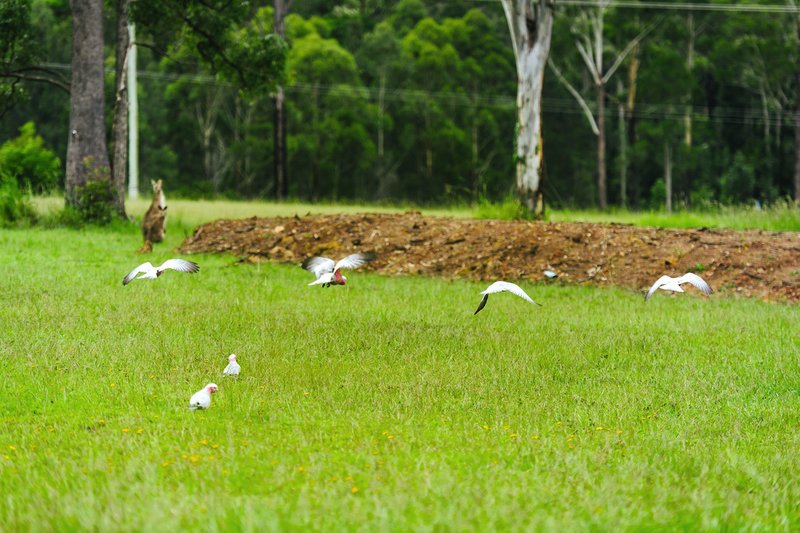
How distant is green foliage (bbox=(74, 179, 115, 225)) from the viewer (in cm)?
1964

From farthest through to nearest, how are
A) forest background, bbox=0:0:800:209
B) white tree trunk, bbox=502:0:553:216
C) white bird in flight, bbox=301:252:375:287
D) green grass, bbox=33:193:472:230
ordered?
forest background, bbox=0:0:800:209 → green grass, bbox=33:193:472:230 → white tree trunk, bbox=502:0:553:216 → white bird in flight, bbox=301:252:375:287

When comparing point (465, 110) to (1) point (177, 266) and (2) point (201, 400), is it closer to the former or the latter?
(1) point (177, 266)

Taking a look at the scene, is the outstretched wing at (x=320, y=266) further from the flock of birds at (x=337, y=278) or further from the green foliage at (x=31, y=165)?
the green foliage at (x=31, y=165)

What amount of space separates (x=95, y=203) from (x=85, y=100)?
7.25 ft

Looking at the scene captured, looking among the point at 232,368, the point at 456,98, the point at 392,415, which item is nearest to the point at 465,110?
the point at 456,98

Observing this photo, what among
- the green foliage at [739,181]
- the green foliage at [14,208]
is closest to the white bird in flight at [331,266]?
the green foliage at [14,208]

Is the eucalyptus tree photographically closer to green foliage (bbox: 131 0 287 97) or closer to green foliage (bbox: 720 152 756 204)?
green foliage (bbox: 720 152 756 204)

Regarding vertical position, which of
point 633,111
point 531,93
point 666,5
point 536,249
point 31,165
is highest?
point 666,5

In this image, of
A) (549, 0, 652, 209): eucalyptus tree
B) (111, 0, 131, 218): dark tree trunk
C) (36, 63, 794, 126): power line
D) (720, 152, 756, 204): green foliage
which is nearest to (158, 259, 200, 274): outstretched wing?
(111, 0, 131, 218): dark tree trunk

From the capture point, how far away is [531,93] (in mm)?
18312

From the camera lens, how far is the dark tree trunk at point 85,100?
1986 centimetres

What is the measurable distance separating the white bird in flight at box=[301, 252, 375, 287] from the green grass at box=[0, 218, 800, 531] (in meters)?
0.49

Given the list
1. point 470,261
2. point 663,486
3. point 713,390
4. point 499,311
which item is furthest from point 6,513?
point 470,261

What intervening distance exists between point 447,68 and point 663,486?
51.0m
